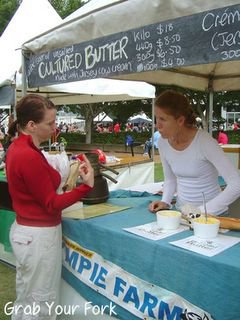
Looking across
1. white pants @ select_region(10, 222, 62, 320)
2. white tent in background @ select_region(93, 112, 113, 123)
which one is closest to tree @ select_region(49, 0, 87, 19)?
white tent in background @ select_region(93, 112, 113, 123)

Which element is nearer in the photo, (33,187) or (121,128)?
(33,187)

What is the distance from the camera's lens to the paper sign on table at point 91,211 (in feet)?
7.52

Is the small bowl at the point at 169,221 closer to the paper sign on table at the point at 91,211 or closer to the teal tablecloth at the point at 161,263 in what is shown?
the teal tablecloth at the point at 161,263

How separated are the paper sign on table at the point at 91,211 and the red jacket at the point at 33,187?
320mm

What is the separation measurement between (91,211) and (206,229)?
882 millimetres

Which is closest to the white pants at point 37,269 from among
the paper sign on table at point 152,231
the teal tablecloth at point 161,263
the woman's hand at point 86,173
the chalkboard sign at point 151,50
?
the teal tablecloth at point 161,263

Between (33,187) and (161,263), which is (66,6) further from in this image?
(161,263)

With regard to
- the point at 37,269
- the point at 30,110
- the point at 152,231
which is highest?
the point at 30,110

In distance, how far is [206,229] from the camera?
→ 1750mm

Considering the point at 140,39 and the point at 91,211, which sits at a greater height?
the point at 140,39

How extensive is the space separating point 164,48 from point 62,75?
3.25ft

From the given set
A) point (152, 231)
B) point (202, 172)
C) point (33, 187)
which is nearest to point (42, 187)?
point (33, 187)

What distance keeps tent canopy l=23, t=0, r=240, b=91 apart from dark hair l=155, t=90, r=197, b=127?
0.19 metres

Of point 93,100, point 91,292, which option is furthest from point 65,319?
point 93,100
